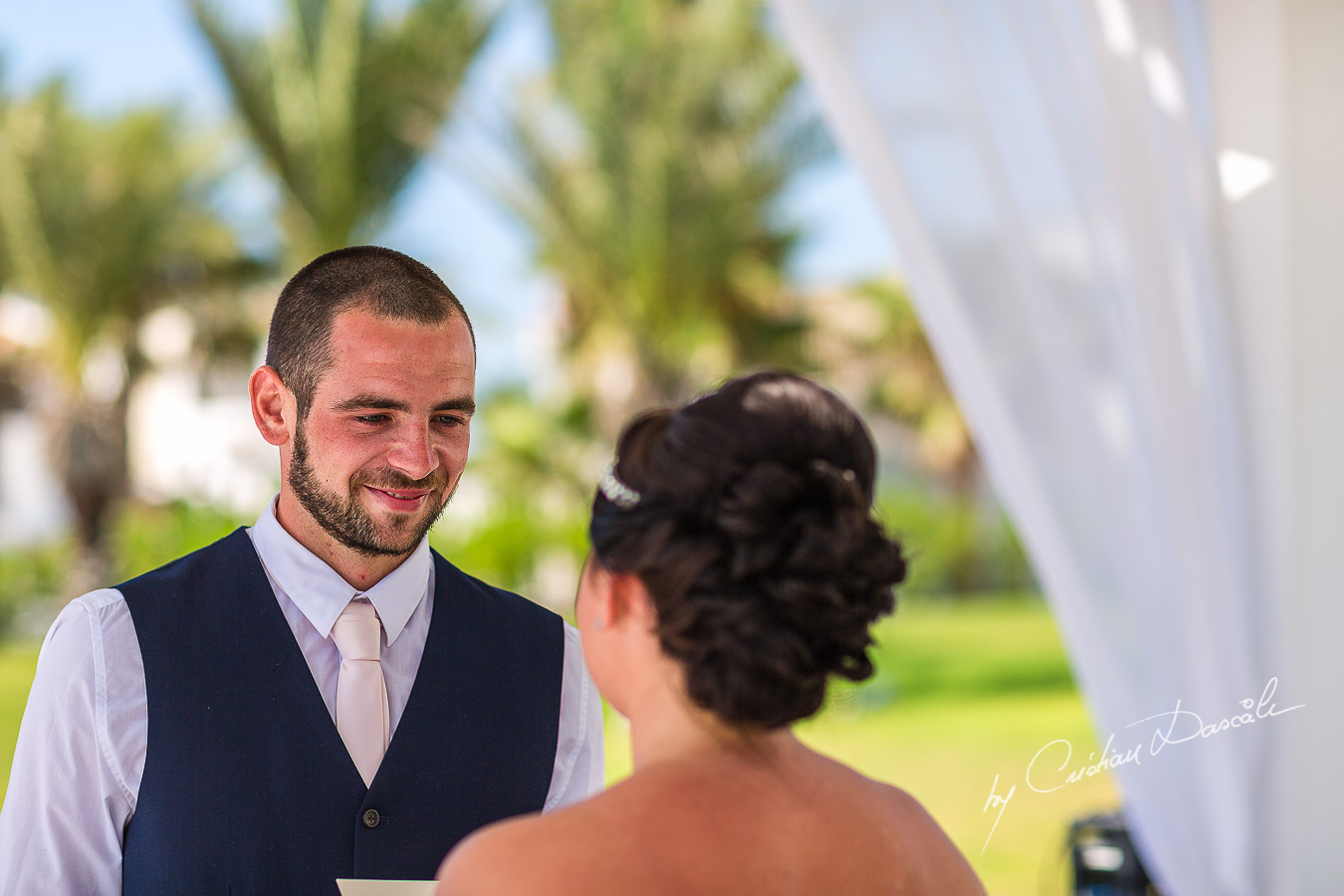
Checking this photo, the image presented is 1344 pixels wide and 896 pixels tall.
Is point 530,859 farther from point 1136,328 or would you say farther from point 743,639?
point 1136,328

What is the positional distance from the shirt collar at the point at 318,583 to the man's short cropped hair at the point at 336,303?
188 millimetres

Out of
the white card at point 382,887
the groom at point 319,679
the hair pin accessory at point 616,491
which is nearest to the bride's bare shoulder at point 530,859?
the hair pin accessory at point 616,491

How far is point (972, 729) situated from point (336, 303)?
9.76m

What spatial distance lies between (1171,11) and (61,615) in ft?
7.99

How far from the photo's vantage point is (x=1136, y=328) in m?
2.66

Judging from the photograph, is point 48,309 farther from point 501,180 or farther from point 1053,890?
point 1053,890

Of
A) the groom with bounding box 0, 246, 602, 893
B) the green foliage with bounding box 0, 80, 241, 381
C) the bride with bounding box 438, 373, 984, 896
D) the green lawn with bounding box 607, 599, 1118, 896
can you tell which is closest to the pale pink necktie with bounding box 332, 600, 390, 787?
the groom with bounding box 0, 246, 602, 893

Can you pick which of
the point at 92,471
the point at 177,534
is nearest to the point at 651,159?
the point at 177,534

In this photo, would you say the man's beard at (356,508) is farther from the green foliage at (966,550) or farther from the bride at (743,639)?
the green foliage at (966,550)

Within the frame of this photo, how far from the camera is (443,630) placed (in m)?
1.83

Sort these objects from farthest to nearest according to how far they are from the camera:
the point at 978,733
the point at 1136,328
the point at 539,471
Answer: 1. the point at 539,471
2. the point at 978,733
3. the point at 1136,328

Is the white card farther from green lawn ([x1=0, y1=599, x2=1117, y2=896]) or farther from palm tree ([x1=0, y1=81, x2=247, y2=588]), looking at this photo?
palm tree ([x1=0, y1=81, x2=247, y2=588])

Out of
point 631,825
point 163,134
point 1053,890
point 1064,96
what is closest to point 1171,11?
point 1064,96

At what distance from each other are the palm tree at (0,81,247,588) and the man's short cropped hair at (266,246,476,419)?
1086 centimetres
